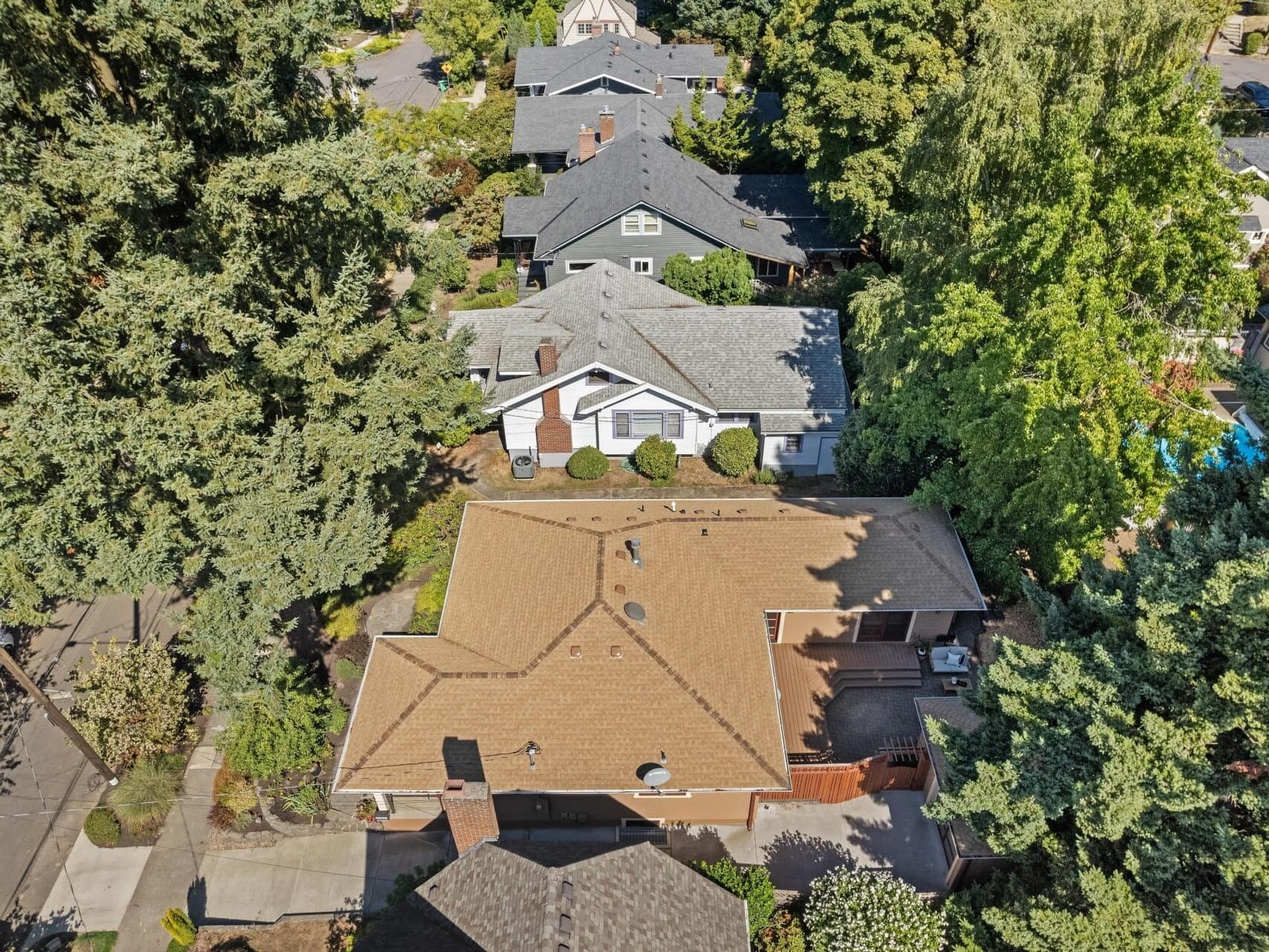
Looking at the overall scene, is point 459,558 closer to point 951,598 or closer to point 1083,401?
point 951,598

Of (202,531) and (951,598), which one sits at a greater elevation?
(202,531)

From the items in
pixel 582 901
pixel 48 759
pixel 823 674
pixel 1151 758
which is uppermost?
pixel 1151 758

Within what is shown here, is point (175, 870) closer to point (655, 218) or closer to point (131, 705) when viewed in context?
point (131, 705)

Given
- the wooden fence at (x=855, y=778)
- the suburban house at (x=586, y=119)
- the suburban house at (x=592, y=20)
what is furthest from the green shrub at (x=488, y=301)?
the suburban house at (x=592, y=20)

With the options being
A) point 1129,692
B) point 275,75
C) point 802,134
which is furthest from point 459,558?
point 802,134

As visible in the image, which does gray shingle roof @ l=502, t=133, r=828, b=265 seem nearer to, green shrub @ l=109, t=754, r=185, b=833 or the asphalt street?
the asphalt street

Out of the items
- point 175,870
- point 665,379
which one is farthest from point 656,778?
point 665,379

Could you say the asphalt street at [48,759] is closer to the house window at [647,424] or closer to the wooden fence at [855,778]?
the house window at [647,424]
